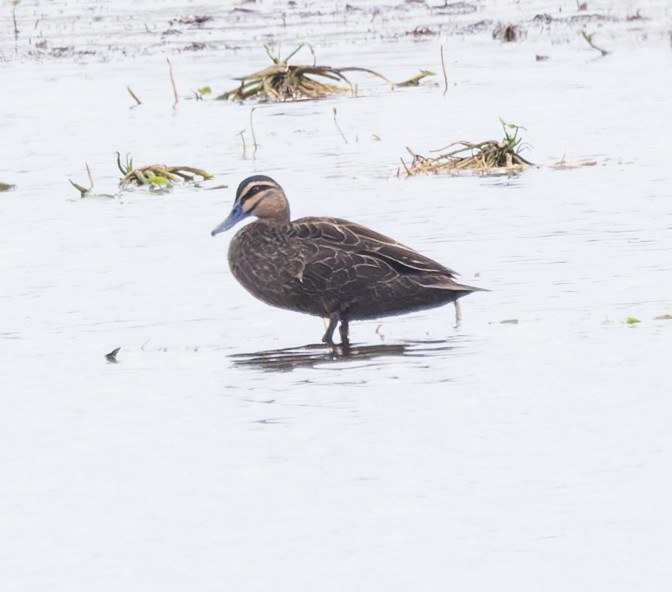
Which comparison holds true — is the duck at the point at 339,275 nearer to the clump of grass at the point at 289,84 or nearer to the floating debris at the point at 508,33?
the clump of grass at the point at 289,84

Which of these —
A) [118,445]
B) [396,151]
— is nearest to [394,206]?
[396,151]

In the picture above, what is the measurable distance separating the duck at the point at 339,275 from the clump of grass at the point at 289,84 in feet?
35.9

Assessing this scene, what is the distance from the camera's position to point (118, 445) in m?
7.48

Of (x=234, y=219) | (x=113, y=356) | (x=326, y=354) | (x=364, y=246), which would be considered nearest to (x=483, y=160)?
(x=234, y=219)

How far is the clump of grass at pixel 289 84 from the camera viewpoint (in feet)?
68.7

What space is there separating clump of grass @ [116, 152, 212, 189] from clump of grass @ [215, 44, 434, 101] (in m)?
5.42

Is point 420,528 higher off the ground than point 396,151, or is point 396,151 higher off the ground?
point 420,528

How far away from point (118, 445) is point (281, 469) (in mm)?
865

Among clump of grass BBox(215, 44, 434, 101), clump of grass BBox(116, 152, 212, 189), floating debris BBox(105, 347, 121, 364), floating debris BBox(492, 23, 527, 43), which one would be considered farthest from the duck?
floating debris BBox(492, 23, 527, 43)

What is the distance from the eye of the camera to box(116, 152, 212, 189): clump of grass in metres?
15.4

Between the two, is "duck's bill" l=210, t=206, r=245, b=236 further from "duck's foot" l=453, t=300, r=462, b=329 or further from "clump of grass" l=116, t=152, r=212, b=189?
"clump of grass" l=116, t=152, r=212, b=189

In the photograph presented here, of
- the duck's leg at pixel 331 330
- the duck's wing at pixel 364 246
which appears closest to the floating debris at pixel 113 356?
the duck's leg at pixel 331 330

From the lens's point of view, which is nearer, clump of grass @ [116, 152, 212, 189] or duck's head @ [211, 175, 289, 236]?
duck's head @ [211, 175, 289, 236]

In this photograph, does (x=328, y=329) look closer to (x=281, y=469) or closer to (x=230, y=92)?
(x=281, y=469)
